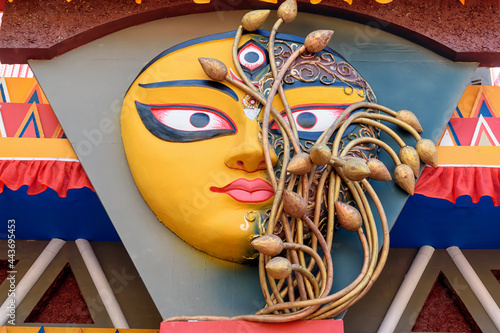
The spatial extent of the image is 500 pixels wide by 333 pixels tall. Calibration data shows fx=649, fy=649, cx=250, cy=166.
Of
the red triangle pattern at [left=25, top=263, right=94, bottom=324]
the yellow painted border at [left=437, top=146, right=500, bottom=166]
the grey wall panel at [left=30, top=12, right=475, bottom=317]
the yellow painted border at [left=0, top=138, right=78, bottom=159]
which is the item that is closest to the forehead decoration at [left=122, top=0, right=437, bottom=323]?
the grey wall panel at [left=30, top=12, right=475, bottom=317]

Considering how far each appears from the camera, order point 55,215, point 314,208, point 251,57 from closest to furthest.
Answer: point 314,208 < point 251,57 < point 55,215

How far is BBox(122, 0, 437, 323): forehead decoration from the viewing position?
4031 millimetres

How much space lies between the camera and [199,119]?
15.1 feet

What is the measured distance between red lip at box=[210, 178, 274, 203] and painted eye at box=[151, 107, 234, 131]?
438 mm

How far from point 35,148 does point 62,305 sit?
152 cm

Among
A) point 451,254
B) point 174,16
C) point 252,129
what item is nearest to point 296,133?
point 252,129

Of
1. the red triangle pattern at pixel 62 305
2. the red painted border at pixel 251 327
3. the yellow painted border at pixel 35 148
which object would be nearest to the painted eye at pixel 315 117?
the red painted border at pixel 251 327

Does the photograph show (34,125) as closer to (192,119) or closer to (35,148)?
(35,148)

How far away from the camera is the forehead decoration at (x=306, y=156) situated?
4031mm

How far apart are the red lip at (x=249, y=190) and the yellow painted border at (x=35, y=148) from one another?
4.22ft

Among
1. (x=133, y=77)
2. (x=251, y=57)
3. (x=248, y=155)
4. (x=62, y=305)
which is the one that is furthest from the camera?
(x=62, y=305)

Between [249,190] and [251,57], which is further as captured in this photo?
[251,57]

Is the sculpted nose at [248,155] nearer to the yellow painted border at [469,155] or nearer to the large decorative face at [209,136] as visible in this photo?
the large decorative face at [209,136]

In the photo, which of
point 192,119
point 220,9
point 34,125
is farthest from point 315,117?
point 34,125
